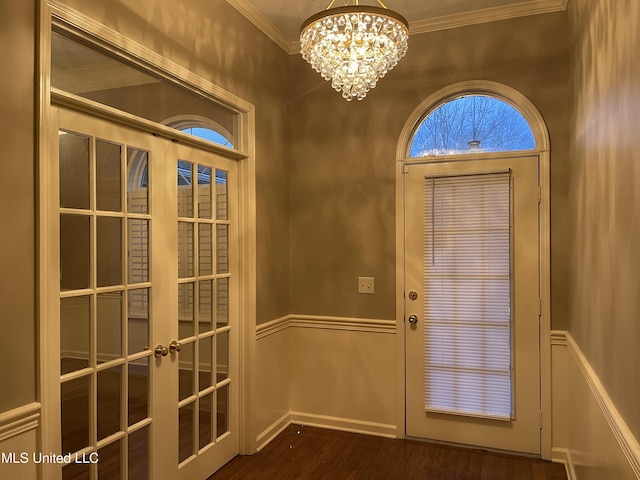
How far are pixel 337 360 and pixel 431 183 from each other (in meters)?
1.52

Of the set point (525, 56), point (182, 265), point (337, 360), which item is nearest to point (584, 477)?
point (337, 360)

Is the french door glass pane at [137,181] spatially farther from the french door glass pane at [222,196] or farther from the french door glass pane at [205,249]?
the french door glass pane at [222,196]

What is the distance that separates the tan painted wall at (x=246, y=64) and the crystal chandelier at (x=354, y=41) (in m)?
0.83

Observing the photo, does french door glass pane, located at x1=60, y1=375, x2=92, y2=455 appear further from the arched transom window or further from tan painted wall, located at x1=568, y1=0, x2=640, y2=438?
the arched transom window

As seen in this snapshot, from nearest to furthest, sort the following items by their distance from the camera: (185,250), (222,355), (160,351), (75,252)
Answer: (75,252) < (160,351) < (185,250) < (222,355)

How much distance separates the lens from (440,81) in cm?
343

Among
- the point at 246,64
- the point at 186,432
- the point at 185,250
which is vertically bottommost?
the point at 186,432

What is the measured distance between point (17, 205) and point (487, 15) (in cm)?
309

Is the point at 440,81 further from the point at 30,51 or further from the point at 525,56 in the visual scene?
the point at 30,51

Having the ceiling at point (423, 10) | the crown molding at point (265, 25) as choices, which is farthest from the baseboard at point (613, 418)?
the crown molding at point (265, 25)

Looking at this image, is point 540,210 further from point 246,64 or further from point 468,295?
point 246,64

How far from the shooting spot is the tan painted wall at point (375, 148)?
3.18 meters

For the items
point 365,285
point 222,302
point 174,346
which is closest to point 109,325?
point 174,346

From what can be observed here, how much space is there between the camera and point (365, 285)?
3621 millimetres
